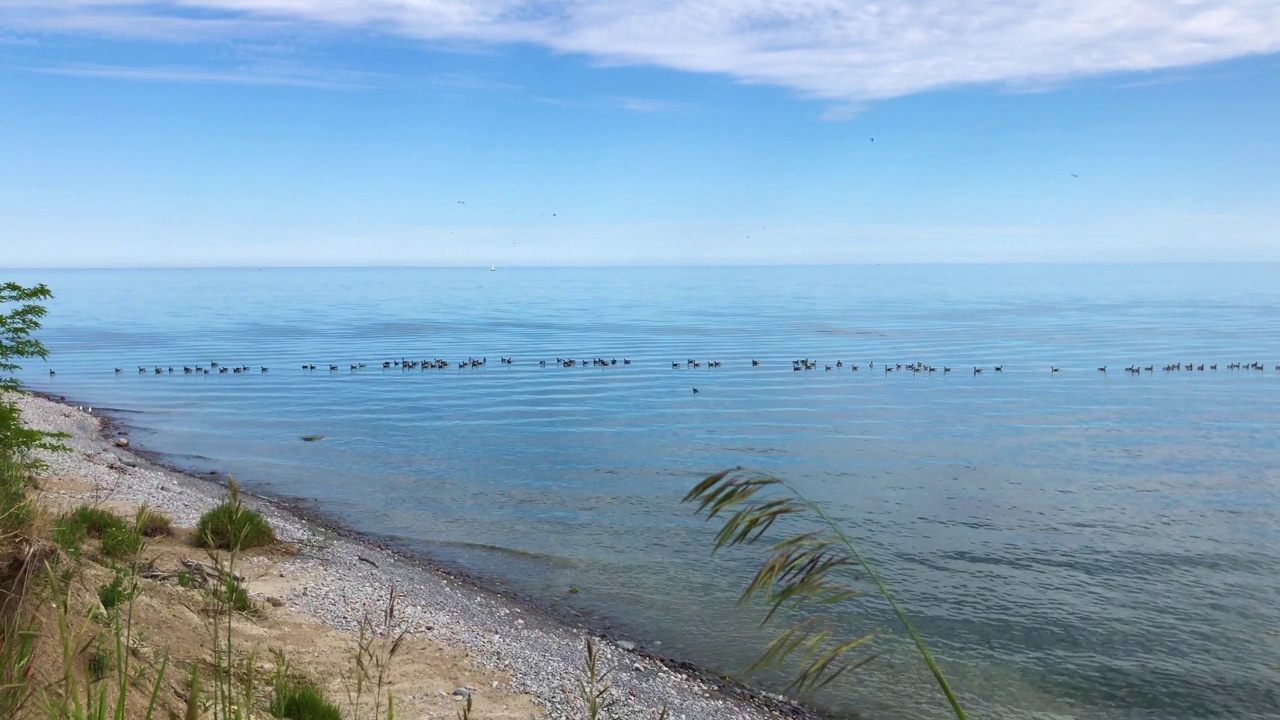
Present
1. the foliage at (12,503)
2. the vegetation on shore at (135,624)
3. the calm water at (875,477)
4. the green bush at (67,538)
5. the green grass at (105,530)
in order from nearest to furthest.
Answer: the vegetation on shore at (135,624) < the foliage at (12,503) < the green bush at (67,538) < the green grass at (105,530) < the calm water at (875,477)

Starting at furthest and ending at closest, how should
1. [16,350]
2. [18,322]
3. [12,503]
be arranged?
[18,322] → [16,350] → [12,503]

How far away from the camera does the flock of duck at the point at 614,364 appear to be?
169ft

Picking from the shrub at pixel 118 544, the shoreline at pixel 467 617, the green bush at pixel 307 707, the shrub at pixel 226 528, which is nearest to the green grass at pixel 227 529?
the shrub at pixel 226 528

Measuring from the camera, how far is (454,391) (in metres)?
47.1

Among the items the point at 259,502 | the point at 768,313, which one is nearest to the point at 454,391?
the point at 259,502

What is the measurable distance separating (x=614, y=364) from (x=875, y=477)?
31476mm

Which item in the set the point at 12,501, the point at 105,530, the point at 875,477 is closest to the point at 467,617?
the point at 105,530

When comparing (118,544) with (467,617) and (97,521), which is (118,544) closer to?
(97,521)

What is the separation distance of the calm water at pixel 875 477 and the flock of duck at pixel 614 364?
115 centimetres

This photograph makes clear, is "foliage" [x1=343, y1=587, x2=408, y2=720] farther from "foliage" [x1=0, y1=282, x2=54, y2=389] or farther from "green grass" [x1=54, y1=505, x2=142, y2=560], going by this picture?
"foliage" [x1=0, y1=282, x2=54, y2=389]

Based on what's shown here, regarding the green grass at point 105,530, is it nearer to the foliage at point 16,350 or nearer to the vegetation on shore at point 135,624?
the vegetation on shore at point 135,624

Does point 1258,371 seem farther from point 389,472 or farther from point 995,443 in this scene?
point 389,472

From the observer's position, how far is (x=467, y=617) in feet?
49.7

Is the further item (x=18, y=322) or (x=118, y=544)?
(x=18, y=322)
